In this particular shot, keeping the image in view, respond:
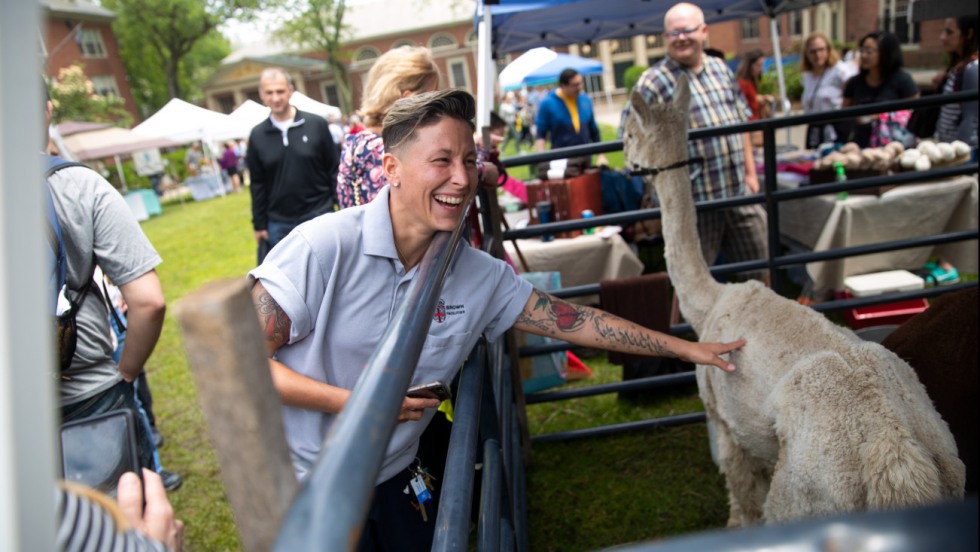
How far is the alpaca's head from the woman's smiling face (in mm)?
1178

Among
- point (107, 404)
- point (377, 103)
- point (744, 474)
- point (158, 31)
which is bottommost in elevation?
point (744, 474)

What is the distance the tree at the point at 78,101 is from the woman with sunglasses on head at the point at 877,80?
58.5ft

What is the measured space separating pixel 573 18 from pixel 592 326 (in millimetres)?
4641

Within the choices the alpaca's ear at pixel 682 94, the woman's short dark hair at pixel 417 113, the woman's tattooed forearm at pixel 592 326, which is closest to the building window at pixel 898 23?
the alpaca's ear at pixel 682 94

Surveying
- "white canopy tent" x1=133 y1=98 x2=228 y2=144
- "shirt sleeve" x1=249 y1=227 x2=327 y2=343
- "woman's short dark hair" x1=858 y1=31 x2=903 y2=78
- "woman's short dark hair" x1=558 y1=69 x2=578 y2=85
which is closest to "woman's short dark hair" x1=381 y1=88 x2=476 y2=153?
"shirt sleeve" x1=249 y1=227 x2=327 y2=343

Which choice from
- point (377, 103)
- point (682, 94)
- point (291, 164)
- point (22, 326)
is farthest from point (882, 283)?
point (22, 326)

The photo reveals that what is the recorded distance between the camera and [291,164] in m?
4.96

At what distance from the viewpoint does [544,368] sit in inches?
157

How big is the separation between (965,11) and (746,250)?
1695mm

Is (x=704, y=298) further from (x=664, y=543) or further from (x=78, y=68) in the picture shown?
(x=78, y=68)

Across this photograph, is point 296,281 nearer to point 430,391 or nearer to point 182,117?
point 430,391

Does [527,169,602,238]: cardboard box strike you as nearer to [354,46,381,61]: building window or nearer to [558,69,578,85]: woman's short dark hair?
[558,69,578,85]: woman's short dark hair

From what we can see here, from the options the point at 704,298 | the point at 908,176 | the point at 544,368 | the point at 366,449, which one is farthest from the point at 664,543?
the point at 908,176

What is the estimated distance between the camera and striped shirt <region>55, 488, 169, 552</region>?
26.8 inches
